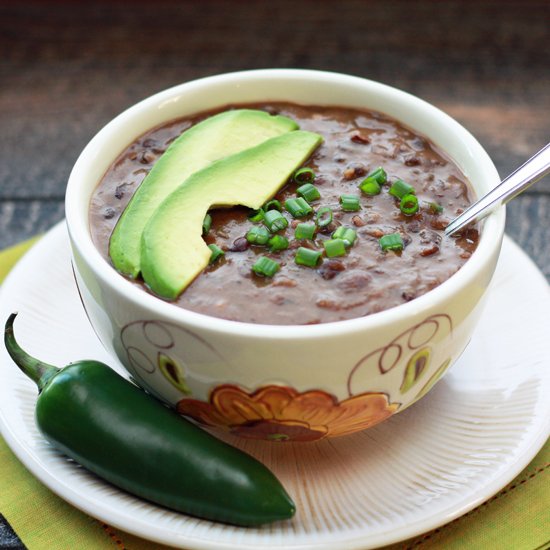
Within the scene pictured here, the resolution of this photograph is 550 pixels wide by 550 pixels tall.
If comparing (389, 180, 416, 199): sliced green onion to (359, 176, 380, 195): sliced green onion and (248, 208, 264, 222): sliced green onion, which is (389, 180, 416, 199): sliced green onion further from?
(248, 208, 264, 222): sliced green onion

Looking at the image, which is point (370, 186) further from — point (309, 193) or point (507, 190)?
point (507, 190)

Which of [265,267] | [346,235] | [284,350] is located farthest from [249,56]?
[284,350]

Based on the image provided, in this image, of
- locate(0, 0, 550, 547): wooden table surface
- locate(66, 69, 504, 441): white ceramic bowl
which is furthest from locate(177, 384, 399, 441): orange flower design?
locate(0, 0, 550, 547): wooden table surface

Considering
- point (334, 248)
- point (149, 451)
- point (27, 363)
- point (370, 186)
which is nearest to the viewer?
point (149, 451)

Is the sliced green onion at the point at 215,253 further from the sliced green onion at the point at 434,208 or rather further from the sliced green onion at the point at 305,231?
the sliced green onion at the point at 434,208

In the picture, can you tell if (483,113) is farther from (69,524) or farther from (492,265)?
(69,524)

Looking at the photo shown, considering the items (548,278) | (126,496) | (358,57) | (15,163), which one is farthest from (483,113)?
(126,496)

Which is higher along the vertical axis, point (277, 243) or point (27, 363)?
point (277, 243)
